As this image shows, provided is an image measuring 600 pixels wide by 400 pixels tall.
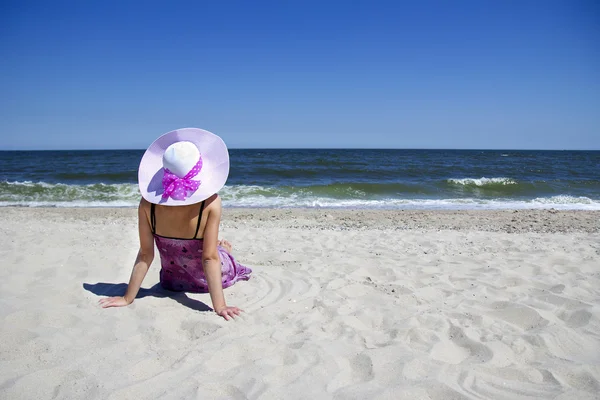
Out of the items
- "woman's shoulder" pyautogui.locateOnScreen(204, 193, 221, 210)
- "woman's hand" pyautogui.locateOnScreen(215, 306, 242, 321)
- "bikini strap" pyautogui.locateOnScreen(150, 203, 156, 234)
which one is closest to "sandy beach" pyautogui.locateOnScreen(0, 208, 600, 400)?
"woman's hand" pyautogui.locateOnScreen(215, 306, 242, 321)

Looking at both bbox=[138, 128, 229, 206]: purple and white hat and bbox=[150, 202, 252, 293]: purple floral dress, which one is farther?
bbox=[150, 202, 252, 293]: purple floral dress

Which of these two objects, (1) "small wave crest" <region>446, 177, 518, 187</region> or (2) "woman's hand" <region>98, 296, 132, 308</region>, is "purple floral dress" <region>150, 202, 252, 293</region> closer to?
(2) "woman's hand" <region>98, 296, 132, 308</region>

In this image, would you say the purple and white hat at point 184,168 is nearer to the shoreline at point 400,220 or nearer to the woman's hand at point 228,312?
the woman's hand at point 228,312

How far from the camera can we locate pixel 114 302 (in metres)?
2.93

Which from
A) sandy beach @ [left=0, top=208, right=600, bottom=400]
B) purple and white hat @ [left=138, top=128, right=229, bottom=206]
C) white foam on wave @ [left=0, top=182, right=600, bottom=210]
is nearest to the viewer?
sandy beach @ [left=0, top=208, right=600, bottom=400]

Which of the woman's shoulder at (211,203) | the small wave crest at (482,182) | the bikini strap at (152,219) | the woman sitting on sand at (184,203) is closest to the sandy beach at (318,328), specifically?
the woman sitting on sand at (184,203)

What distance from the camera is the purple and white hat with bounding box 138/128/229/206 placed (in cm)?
265

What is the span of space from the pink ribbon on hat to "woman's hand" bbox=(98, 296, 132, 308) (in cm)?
93

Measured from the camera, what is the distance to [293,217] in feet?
27.8

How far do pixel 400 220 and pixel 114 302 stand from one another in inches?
242

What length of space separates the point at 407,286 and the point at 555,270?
171cm

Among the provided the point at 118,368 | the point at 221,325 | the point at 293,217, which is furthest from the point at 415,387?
the point at 293,217

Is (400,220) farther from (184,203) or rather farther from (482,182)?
(482,182)

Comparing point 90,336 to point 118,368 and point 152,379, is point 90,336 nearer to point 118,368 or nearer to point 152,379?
point 118,368
